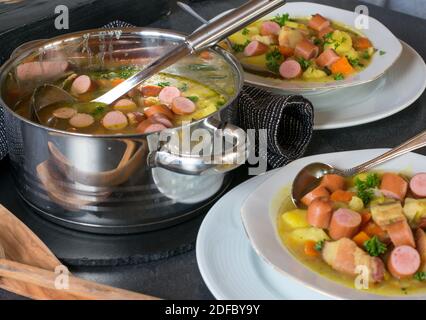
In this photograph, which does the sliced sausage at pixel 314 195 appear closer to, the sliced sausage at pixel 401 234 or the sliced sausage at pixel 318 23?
the sliced sausage at pixel 401 234

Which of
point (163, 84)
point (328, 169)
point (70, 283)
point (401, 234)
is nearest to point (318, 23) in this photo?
point (163, 84)

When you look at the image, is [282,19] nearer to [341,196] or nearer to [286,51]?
[286,51]

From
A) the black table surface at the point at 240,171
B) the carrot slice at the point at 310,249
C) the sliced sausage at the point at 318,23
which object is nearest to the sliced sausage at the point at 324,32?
the sliced sausage at the point at 318,23

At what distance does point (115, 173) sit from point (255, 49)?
675mm

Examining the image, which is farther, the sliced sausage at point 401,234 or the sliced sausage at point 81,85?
the sliced sausage at point 81,85

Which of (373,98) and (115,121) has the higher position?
(115,121)

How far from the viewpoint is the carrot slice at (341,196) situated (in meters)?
1.14

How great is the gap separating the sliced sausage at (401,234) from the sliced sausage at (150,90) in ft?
1.79

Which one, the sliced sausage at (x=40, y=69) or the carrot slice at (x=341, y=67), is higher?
the sliced sausage at (x=40, y=69)

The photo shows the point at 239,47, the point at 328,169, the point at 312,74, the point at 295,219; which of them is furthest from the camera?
the point at 239,47

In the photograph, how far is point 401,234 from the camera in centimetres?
103

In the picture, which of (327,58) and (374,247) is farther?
(327,58)

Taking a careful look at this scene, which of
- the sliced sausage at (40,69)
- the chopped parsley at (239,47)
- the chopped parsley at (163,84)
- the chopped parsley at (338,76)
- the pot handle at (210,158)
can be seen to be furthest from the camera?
the chopped parsley at (239,47)
